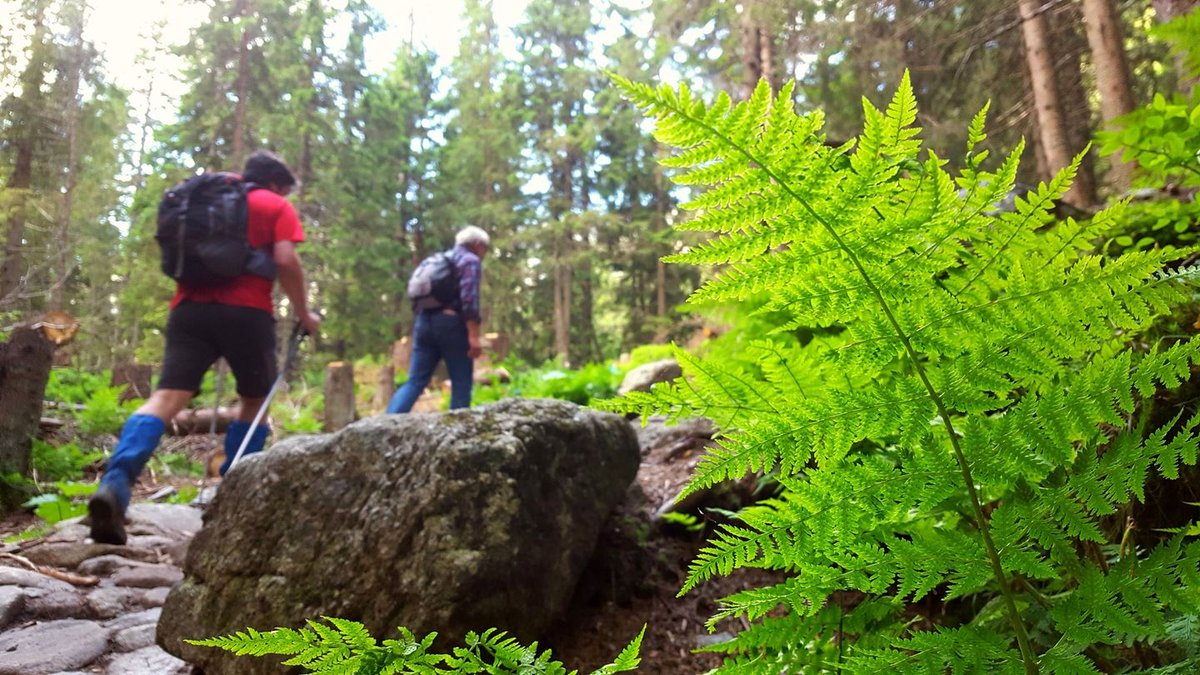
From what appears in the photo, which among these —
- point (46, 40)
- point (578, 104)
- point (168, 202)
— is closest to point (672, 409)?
point (168, 202)

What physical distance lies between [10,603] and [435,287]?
4.05m

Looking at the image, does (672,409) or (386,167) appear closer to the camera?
(672,409)

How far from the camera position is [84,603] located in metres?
2.81

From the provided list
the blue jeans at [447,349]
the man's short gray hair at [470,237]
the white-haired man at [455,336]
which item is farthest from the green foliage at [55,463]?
the man's short gray hair at [470,237]

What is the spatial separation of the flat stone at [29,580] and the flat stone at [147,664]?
73 cm

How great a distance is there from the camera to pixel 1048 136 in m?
6.44

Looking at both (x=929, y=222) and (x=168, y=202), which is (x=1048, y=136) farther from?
(x=168, y=202)

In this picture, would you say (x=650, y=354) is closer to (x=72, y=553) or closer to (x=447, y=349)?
(x=447, y=349)

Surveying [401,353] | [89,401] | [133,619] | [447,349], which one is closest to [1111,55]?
[447,349]

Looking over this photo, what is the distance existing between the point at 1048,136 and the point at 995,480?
7.50 metres

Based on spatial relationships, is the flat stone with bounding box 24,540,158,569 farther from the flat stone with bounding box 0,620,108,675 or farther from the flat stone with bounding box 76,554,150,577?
the flat stone with bounding box 0,620,108,675

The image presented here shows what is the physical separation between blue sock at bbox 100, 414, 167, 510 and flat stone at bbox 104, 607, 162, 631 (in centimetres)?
89

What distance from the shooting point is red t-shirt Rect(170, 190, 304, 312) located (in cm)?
411

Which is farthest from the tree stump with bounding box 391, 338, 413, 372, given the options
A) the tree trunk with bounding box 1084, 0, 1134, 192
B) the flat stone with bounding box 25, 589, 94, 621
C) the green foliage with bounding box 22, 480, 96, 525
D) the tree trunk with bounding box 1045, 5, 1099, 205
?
the tree trunk with bounding box 1084, 0, 1134, 192
